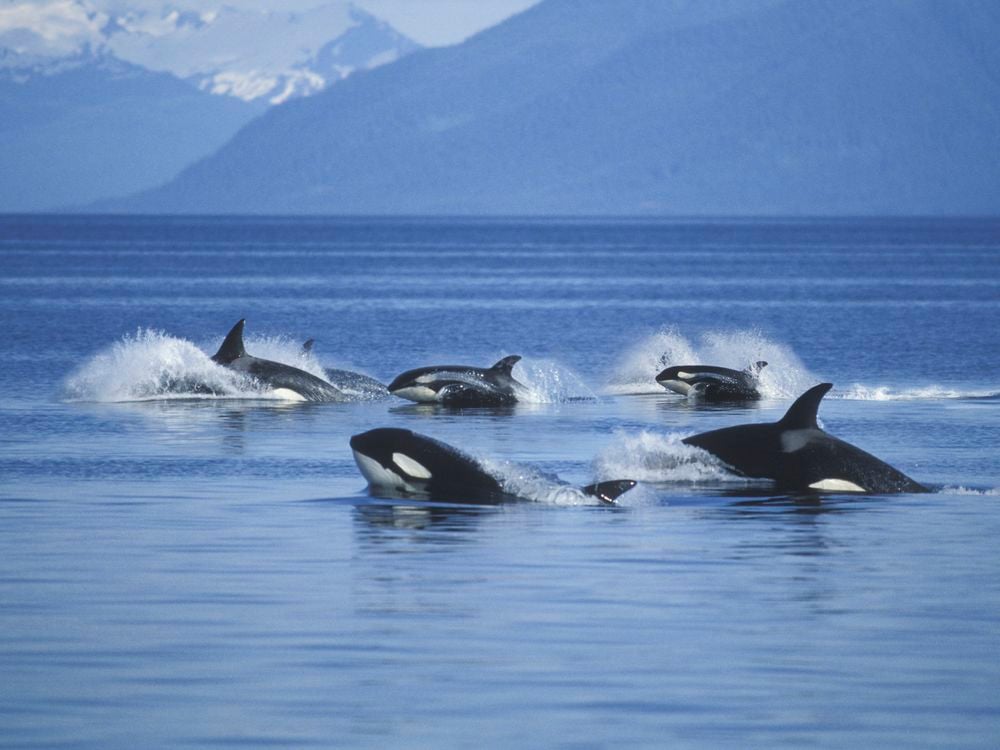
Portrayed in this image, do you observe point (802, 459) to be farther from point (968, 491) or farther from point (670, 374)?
point (670, 374)

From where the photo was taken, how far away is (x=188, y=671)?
11172 millimetres

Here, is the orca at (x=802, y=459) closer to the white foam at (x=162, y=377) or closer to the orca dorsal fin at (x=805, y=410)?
the orca dorsal fin at (x=805, y=410)

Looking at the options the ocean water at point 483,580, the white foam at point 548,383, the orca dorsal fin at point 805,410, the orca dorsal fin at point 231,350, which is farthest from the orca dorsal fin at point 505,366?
the orca dorsal fin at point 805,410

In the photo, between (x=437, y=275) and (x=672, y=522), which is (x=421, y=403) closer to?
(x=672, y=522)

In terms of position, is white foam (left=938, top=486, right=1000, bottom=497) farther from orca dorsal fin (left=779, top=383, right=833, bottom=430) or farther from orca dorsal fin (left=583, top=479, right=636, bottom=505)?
orca dorsal fin (left=583, top=479, right=636, bottom=505)

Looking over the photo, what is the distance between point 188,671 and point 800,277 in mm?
96265

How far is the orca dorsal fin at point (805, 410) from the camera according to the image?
17750 millimetres

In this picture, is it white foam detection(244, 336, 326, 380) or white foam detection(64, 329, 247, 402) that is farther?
white foam detection(244, 336, 326, 380)

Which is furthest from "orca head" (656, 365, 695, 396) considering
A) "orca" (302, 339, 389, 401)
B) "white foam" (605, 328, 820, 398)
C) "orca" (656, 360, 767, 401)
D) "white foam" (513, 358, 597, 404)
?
"orca" (302, 339, 389, 401)

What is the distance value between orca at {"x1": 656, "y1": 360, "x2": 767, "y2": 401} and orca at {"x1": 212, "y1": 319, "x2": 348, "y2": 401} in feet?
16.8

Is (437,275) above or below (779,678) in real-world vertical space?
above

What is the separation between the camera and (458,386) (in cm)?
2905

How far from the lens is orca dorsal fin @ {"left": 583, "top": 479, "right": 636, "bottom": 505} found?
1738cm

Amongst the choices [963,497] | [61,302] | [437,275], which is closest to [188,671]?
[963,497]
